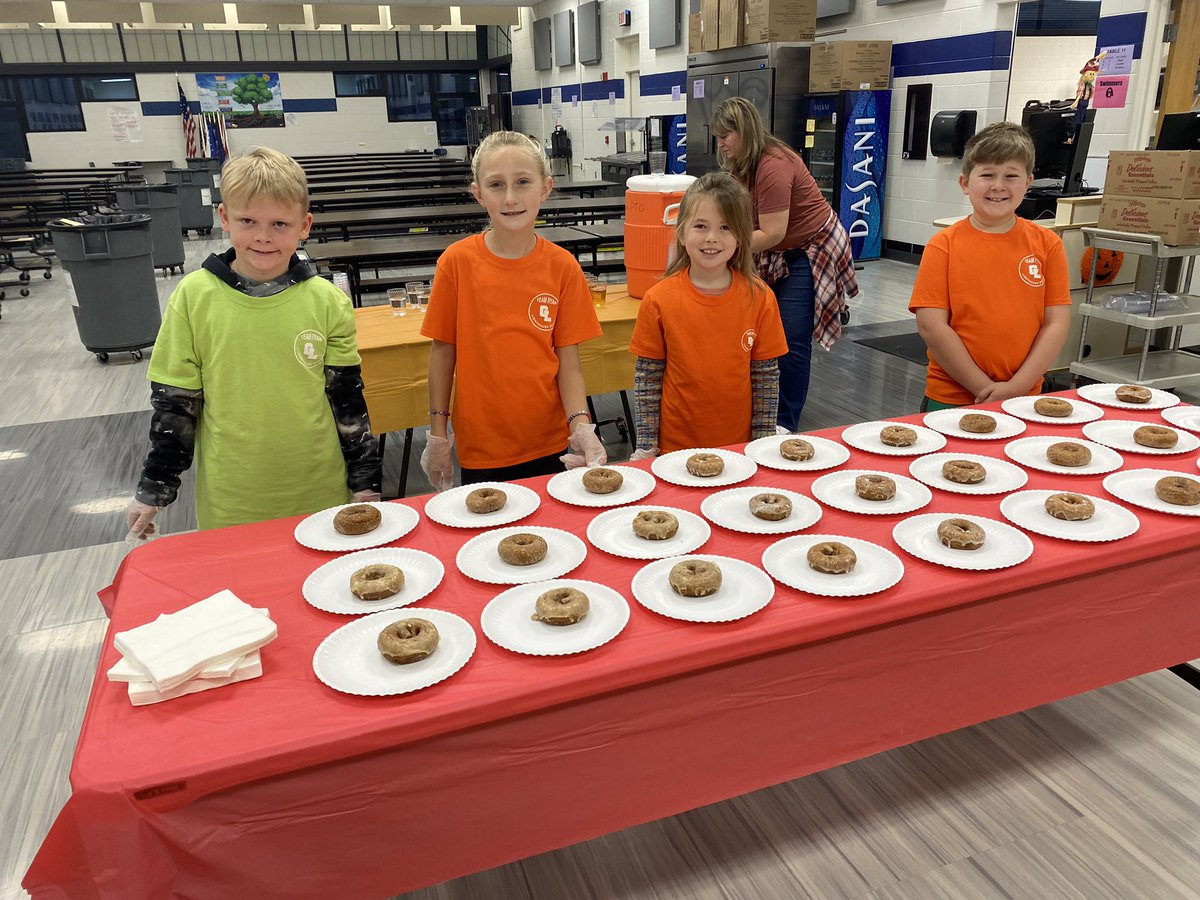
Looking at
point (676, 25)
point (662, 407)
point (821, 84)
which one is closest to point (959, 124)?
point (821, 84)

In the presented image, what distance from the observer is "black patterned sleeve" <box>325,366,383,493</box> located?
1.77 meters

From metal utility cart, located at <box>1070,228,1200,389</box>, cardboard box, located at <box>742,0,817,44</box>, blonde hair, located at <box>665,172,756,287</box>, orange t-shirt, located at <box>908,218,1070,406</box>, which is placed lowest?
metal utility cart, located at <box>1070,228,1200,389</box>

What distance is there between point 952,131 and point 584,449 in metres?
6.46

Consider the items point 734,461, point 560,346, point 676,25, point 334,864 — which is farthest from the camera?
point 676,25

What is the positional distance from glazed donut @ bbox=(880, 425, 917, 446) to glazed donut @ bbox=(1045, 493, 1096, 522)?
→ 350mm

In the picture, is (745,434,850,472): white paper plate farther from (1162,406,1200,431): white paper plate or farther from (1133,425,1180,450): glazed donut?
(1162,406,1200,431): white paper plate

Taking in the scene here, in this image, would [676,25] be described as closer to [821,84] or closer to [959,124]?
[821,84]

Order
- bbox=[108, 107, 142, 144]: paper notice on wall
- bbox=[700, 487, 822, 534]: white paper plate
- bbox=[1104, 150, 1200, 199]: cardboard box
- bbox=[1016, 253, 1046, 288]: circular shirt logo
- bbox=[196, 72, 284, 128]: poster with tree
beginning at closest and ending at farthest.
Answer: bbox=[700, 487, 822, 534]: white paper plate, bbox=[1016, 253, 1046, 288]: circular shirt logo, bbox=[1104, 150, 1200, 199]: cardboard box, bbox=[108, 107, 142, 144]: paper notice on wall, bbox=[196, 72, 284, 128]: poster with tree

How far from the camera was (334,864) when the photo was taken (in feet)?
3.56

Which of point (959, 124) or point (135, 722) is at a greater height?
point (959, 124)

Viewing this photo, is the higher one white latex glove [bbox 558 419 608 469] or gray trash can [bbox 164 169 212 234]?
gray trash can [bbox 164 169 212 234]

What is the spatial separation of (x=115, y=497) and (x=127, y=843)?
3.01 metres

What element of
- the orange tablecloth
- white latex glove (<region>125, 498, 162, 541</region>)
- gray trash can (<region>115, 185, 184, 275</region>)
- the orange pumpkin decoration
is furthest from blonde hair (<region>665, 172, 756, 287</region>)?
gray trash can (<region>115, 185, 184, 275</region>)

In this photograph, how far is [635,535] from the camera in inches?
56.3
